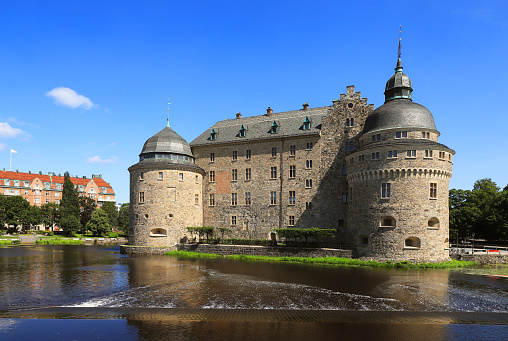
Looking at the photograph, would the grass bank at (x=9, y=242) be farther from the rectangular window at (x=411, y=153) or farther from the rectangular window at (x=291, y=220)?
the rectangular window at (x=411, y=153)

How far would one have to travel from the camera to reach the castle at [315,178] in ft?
131

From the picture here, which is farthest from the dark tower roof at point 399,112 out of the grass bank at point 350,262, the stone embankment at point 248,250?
the stone embankment at point 248,250

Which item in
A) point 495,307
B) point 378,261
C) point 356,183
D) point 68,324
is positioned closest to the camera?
point 68,324

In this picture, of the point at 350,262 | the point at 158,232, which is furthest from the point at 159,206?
the point at 350,262

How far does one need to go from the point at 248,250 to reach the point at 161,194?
51.3 feet

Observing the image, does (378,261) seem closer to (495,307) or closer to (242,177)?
(495,307)

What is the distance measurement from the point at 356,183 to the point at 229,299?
27.0m

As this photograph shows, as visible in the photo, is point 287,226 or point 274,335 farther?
point 287,226

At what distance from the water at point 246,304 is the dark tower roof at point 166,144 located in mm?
23686

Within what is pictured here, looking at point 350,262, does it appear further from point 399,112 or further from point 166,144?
point 166,144

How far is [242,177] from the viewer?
5528 cm

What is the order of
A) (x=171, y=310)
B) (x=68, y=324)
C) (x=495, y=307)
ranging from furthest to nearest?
(x=495, y=307)
(x=171, y=310)
(x=68, y=324)

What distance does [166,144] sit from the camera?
54.4m

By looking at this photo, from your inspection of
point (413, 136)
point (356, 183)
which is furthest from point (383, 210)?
point (413, 136)
